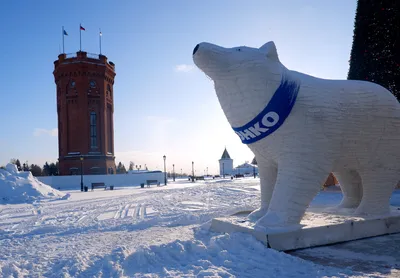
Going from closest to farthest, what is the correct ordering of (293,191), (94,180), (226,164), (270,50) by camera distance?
(293,191) → (270,50) → (94,180) → (226,164)

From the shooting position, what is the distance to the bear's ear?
15.6 ft

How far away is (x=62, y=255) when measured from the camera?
4703 millimetres

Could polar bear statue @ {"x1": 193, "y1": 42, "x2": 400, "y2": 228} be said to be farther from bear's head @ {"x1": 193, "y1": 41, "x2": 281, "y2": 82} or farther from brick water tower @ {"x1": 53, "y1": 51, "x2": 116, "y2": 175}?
brick water tower @ {"x1": 53, "y1": 51, "x2": 116, "y2": 175}

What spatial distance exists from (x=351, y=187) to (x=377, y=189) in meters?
0.94

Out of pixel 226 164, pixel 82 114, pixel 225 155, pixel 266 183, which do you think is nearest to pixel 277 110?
pixel 266 183


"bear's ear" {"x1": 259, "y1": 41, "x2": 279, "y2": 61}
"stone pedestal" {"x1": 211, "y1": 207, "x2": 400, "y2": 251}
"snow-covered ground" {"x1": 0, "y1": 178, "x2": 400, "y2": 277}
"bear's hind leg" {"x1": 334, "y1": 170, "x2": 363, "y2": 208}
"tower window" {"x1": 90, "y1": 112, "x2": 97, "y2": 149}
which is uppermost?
Answer: "tower window" {"x1": 90, "y1": 112, "x2": 97, "y2": 149}

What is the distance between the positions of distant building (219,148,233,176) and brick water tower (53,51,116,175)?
40.1 metres

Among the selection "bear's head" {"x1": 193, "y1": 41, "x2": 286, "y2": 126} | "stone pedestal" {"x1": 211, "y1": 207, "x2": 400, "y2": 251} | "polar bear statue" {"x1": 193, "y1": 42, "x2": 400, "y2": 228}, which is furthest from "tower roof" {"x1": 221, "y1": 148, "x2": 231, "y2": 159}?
"bear's head" {"x1": 193, "y1": 41, "x2": 286, "y2": 126}

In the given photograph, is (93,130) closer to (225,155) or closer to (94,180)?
(94,180)

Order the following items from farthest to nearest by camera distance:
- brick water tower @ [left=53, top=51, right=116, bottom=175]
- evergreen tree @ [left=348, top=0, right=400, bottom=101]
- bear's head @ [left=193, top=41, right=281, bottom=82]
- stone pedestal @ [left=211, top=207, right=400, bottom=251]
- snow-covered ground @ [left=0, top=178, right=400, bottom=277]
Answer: brick water tower @ [left=53, top=51, right=116, bottom=175], evergreen tree @ [left=348, top=0, right=400, bottom=101], bear's head @ [left=193, top=41, right=281, bottom=82], stone pedestal @ [left=211, top=207, right=400, bottom=251], snow-covered ground @ [left=0, top=178, right=400, bottom=277]

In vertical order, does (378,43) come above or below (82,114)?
below

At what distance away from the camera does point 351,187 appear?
6.35 metres

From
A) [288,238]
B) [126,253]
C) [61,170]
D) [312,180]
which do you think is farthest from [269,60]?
[61,170]

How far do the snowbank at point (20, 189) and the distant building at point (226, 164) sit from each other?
55383mm
